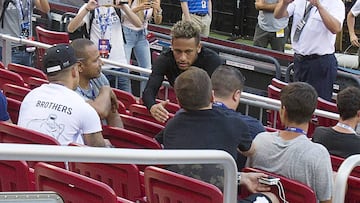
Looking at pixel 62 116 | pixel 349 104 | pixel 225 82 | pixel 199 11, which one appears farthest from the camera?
pixel 199 11

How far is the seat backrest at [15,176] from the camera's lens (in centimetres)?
352

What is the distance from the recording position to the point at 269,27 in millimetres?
10078

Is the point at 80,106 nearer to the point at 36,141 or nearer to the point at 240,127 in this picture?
the point at 36,141

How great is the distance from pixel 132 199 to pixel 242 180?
0.60 meters

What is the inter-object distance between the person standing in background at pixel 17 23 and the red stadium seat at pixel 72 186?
14.5 feet

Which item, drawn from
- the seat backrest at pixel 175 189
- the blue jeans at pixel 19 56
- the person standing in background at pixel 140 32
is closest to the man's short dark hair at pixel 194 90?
the seat backrest at pixel 175 189

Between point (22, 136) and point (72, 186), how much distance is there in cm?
89

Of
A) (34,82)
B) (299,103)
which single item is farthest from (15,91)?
(299,103)

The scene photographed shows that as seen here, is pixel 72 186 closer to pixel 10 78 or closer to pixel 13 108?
pixel 13 108

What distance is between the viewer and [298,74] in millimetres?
7555

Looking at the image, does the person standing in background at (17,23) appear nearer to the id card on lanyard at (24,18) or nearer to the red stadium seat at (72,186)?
the id card on lanyard at (24,18)

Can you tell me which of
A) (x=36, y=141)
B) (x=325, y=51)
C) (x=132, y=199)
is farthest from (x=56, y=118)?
(x=325, y=51)

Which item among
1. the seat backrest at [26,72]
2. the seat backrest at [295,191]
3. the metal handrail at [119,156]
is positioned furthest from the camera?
the seat backrest at [26,72]

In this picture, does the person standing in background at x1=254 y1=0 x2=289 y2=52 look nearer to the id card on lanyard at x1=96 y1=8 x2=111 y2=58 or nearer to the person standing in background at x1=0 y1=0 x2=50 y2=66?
the id card on lanyard at x1=96 y1=8 x2=111 y2=58
